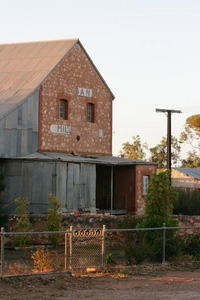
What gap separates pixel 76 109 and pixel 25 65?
3.81m

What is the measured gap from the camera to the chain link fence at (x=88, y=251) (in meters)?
20.2

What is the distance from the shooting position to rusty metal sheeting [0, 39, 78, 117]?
39500 millimetres

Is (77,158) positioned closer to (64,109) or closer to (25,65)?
(64,109)

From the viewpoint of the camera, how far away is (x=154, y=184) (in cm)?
2497

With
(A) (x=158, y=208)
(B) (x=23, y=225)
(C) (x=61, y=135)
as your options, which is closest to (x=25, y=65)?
(C) (x=61, y=135)

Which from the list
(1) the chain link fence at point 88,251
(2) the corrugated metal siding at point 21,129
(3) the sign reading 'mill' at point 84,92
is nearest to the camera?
(1) the chain link fence at point 88,251

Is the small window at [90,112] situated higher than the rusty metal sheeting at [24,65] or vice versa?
the rusty metal sheeting at [24,65]

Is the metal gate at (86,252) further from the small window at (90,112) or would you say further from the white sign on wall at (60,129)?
the small window at (90,112)

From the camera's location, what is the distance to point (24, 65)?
4262 cm

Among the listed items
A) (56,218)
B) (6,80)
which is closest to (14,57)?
(6,80)

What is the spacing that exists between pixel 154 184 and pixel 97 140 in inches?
735

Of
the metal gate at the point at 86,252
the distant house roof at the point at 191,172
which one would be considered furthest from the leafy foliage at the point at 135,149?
the metal gate at the point at 86,252

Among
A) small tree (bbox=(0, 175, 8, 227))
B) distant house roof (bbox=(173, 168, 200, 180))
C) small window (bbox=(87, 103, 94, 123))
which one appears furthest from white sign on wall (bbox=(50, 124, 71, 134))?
distant house roof (bbox=(173, 168, 200, 180))

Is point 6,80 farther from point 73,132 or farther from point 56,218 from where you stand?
point 56,218
